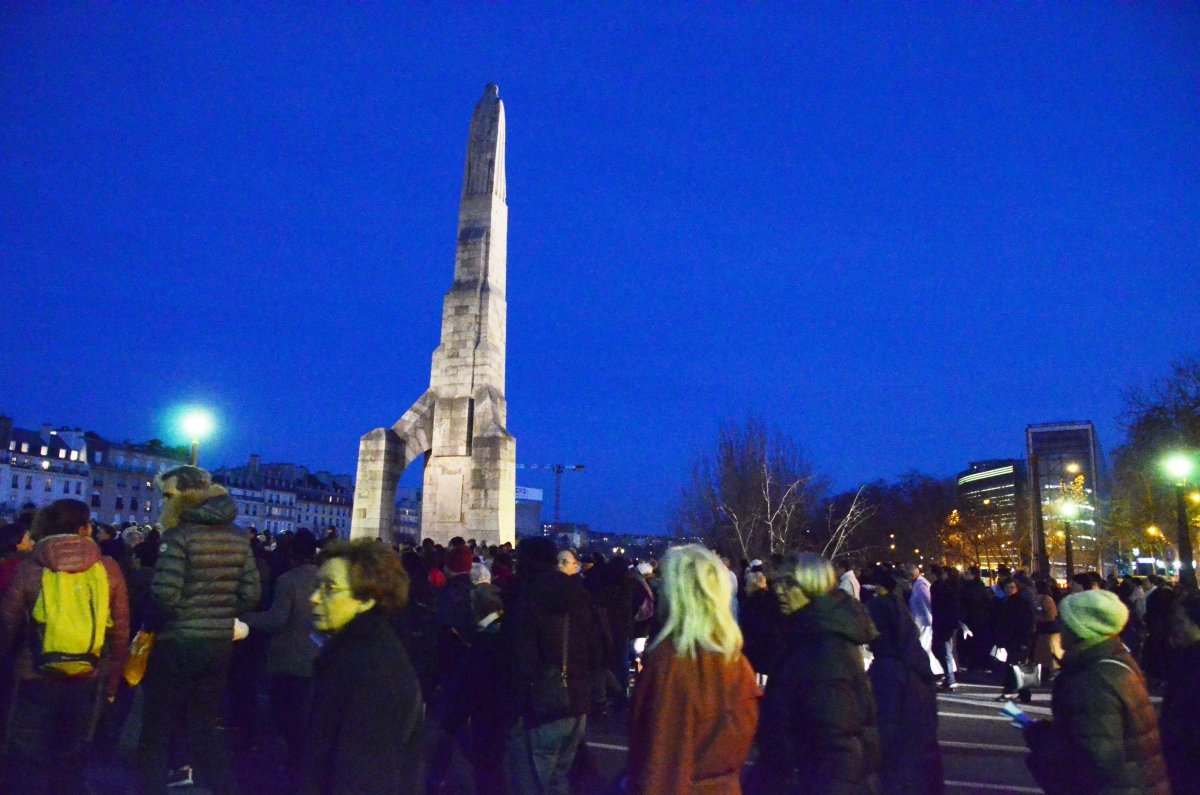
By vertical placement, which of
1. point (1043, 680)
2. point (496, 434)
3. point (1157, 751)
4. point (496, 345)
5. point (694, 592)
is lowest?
point (1043, 680)

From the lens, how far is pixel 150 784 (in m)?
4.63

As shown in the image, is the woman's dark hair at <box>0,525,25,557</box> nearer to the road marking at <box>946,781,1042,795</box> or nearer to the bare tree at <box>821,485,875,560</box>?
the road marking at <box>946,781,1042,795</box>

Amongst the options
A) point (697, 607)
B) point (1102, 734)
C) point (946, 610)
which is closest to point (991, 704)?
point (946, 610)

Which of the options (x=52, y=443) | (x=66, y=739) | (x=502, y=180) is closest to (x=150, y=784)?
(x=66, y=739)

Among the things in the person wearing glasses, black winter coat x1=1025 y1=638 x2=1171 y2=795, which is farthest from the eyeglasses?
black winter coat x1=1025 y1=638 x2=1171 y2=795

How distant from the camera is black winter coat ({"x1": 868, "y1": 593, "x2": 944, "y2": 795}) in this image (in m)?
4.61

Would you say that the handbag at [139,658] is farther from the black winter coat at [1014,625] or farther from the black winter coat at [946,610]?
the black winter coat at [1014,625]

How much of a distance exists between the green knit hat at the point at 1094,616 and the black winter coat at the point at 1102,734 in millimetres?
55

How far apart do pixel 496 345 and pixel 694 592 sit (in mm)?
16642

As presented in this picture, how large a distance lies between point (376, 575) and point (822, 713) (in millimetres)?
1858

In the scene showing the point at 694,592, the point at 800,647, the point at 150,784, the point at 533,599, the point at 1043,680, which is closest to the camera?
the point at 694,592

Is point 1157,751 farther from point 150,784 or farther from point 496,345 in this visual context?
point 496,345

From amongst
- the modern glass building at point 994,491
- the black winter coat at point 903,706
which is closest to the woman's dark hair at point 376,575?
the black winter coat at point 903,706

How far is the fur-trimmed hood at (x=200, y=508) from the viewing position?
16.3 feet
